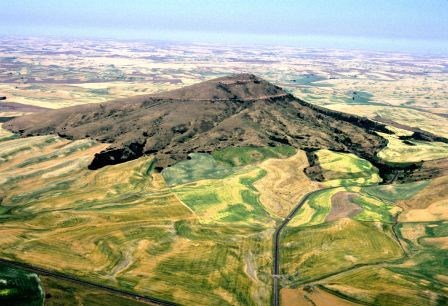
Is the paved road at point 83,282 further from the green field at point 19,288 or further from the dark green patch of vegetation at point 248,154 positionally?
the dark green patch of vegetation at point 248,154

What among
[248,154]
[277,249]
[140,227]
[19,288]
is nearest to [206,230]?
[140,227]

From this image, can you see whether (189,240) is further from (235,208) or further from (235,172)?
(235,172)

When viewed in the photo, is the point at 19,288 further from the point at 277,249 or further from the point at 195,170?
the point at 195,170

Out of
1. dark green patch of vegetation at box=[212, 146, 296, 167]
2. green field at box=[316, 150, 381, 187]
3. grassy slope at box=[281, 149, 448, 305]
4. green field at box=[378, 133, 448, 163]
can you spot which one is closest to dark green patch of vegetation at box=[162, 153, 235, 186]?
dark green patch of vegetation at box=[212, 146, 296, 167]

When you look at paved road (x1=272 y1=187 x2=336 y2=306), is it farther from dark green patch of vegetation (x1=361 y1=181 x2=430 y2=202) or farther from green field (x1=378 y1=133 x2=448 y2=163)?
green field (x1=378 y1=133 x2=448 y2=163)

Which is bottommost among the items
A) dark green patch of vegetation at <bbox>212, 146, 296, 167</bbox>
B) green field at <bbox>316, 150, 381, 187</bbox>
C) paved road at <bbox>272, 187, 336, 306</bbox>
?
paved road at <bbox>272, 187, 336, 306</bbox>

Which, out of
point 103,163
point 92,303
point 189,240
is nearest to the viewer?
point 92,303

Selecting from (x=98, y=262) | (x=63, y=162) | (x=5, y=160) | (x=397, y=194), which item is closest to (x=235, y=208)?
(x=98, y=262)

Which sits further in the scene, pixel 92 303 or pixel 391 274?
pixel 391 274

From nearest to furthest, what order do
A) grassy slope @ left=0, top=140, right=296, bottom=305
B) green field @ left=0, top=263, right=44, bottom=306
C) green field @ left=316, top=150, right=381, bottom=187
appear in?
green field @ left=0, top=263, right=44, bottom=306 < grassy slope @ left=0, top=140, right=296, bottom=305 < green field @ left=316, top=150, right=381, bottom=187

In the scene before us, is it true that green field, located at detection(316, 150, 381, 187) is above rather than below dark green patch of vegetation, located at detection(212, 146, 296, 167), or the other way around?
below

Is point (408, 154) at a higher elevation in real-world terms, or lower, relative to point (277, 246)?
higher
